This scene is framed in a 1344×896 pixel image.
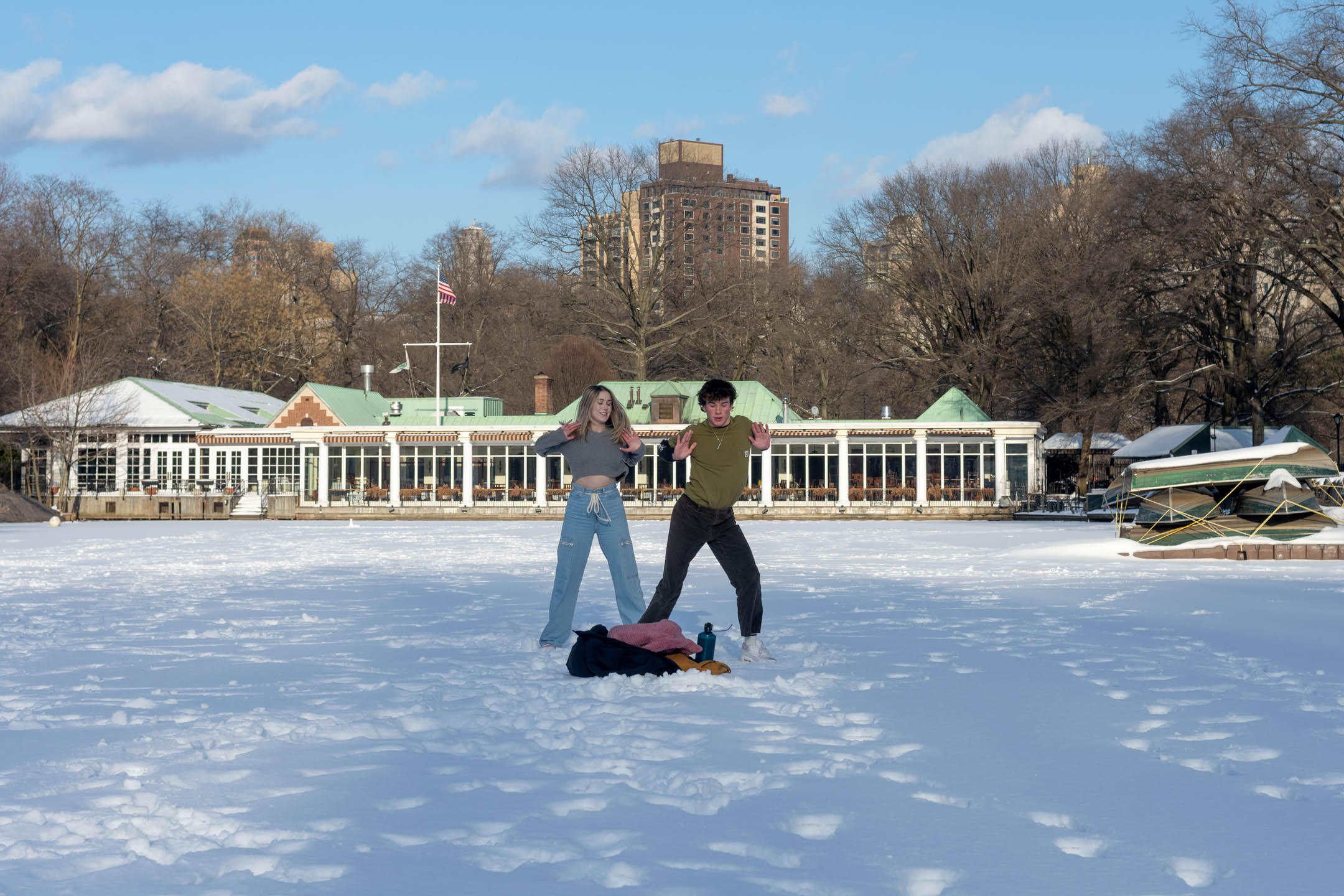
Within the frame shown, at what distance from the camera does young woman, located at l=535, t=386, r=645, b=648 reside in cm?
750

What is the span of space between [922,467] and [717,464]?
33565 millimetres

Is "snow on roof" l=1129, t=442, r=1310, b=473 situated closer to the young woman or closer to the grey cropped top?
the young woman

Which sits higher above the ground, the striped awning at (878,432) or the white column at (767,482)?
the striped awning at (878,432)

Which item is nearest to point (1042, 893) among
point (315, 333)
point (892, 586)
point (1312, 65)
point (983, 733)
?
point (983, 733)

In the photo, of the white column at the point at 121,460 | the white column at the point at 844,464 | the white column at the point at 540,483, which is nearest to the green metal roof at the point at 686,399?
the white column at the point at 540,483

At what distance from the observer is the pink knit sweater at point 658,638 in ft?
23.0

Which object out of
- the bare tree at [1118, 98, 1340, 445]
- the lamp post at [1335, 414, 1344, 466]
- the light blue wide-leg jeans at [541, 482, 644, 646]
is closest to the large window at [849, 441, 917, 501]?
the bare tree at [1118, 98, 1340, 445]

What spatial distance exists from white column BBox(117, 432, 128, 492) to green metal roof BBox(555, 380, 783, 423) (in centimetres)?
1576

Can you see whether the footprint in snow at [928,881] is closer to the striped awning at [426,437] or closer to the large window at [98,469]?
the striped awning at [426,437]

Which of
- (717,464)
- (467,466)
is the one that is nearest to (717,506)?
(717,464)

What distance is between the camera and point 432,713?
5.83 metres

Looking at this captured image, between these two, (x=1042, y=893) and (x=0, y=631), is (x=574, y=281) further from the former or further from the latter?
(x=1042, y=893)

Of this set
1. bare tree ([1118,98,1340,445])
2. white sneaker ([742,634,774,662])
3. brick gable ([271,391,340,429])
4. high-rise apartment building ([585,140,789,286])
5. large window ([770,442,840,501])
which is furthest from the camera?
high-rise apartment building ([585,140,789,286])

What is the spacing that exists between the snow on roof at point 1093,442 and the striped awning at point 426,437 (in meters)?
25.2
